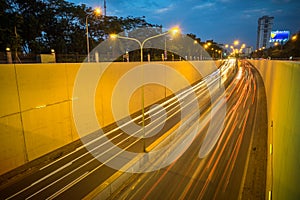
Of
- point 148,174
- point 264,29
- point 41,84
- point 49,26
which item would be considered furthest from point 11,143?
point 264,29

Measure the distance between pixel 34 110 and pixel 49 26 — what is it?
150ft

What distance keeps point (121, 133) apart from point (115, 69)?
23.8 feet

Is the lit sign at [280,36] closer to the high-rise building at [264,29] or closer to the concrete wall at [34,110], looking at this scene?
the concrete wall at [34,110]

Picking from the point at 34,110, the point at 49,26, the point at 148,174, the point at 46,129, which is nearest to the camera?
the point at 148,174

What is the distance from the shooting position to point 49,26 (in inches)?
1938

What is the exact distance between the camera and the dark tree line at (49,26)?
106 feet

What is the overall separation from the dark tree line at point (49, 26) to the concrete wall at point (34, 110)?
20830 mm

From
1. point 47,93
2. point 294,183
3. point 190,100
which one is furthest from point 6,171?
point 190,100

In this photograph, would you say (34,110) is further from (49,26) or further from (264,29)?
(264,29)

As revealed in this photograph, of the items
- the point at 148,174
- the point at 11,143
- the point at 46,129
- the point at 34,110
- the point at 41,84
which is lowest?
the point at 148,174

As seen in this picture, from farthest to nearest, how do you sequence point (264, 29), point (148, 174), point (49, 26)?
1. point (264, 29)
2. point (49, 26)
3. point (148, 174)

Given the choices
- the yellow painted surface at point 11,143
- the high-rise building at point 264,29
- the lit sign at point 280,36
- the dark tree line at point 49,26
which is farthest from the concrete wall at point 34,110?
the high-rise building at point 264,29

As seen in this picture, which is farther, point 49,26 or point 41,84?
point 49,26

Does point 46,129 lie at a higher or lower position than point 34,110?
lower
